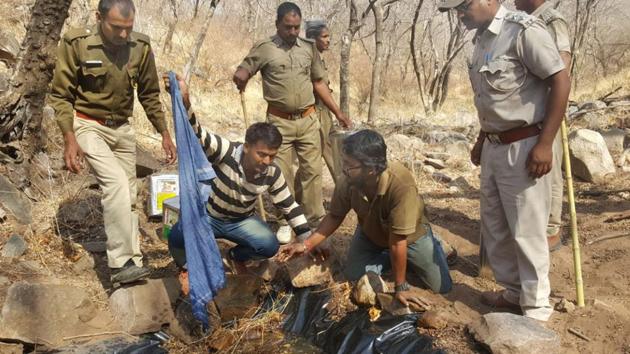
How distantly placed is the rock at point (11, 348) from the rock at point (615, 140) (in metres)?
7.74

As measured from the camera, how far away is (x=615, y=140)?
8.27 metres

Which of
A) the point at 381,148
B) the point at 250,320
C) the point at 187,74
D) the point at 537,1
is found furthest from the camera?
the point at 187,74

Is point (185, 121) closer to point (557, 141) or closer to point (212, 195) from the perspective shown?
point (212, 195)

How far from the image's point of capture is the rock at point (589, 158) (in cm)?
671

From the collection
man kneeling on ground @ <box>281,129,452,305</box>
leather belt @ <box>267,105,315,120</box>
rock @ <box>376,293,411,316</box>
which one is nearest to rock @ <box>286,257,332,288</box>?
man kneeling on ground @ <box>281,129,452,305</box>

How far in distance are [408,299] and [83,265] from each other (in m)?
2.37

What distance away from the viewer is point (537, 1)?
4.13 metres

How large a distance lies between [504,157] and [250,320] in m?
1.76

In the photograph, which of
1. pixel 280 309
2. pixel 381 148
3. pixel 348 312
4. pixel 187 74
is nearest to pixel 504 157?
pixel 381 148

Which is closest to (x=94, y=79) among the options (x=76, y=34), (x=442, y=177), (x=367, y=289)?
(x=76, y=34)

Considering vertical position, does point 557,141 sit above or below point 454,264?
above

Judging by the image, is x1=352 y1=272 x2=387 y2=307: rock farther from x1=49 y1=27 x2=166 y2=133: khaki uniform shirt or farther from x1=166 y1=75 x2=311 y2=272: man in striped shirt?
x1=49 y1=27 x2=166 y2=133: khaki uniform shirt

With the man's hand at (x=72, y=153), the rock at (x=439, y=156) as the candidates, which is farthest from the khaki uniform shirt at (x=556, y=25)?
the rock at (x=439, y=156)

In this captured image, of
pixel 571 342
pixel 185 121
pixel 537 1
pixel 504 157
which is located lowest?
pixel 571 342
